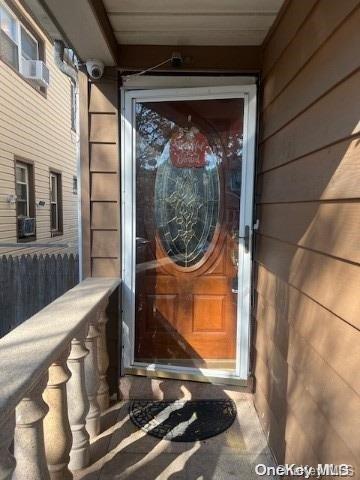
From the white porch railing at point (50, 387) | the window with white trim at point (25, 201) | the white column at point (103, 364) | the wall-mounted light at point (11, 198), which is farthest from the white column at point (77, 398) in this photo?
the window with white trim at point (25, 201)

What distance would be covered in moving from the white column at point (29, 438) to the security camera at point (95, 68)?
67.0 inches

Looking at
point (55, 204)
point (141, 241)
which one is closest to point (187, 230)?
point (141, 241)

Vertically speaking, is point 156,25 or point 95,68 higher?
point 156,25

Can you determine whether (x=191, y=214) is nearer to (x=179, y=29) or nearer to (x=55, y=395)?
(x=179, y=29)

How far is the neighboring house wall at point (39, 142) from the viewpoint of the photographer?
5312 mm

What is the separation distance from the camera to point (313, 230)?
125 centimetres

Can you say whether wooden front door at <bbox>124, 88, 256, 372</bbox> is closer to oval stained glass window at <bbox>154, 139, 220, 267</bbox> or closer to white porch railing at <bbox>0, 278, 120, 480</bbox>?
oval stained glass window at <bbox>154, 139, 220, 267</bbox>

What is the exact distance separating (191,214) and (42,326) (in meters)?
1.24

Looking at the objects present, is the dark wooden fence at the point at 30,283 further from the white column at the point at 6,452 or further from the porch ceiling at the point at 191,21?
the white column at the point at 6,452

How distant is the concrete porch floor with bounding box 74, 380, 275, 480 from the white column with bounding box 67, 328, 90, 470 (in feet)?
0.39

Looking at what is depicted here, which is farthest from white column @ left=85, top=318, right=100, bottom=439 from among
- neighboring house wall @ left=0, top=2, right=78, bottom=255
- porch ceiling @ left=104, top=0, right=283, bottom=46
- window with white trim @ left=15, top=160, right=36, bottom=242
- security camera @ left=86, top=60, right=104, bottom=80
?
window with white trim @ left=15, top=160, right=36, bottom=242

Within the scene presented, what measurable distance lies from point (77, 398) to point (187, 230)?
3.85ft

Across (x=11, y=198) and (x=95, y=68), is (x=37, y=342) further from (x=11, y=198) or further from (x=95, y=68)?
(x=11, y=198)

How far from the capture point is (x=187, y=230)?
7.50ft
